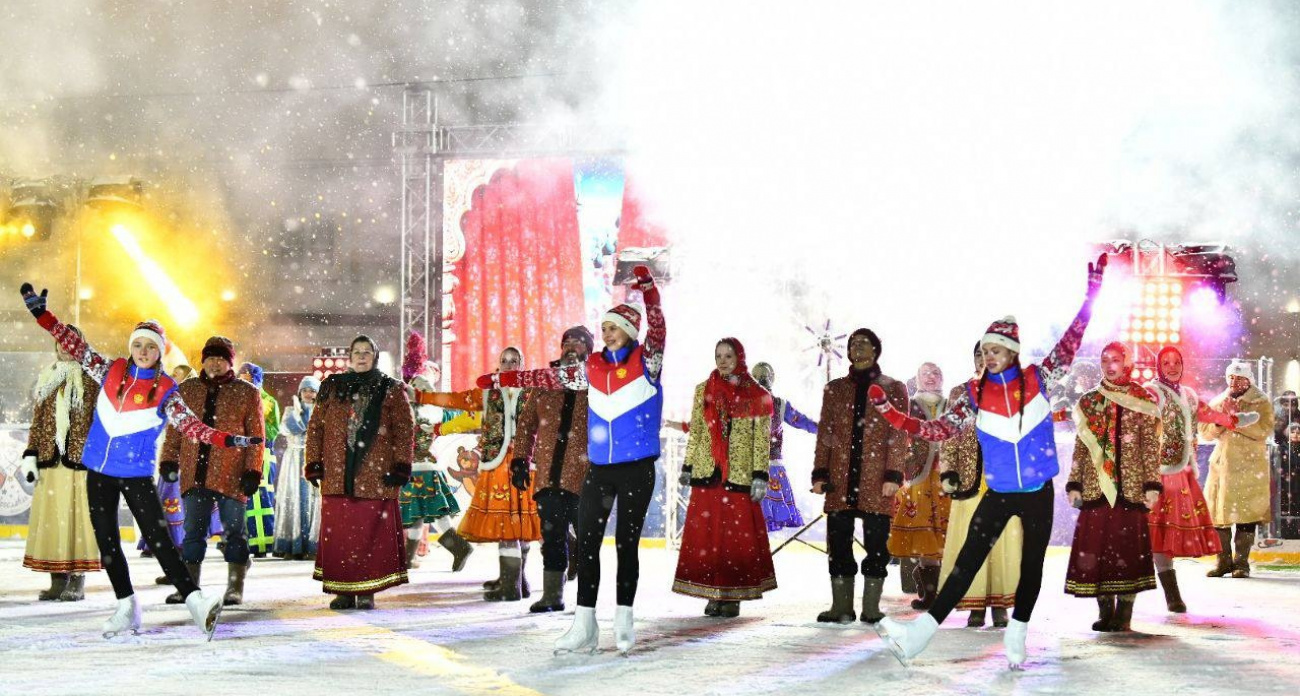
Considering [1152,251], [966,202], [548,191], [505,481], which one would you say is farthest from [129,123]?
[505,481]

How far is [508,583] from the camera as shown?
8.38 metres

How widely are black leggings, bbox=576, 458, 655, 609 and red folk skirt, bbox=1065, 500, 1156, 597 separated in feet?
7.93

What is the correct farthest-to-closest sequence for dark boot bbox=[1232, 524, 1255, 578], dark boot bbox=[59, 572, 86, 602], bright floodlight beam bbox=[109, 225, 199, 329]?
bright floodlight beam bbox=[109, 225, 199, 329] < dark boot bbox=[1232, 524, 1255, 578] < dark boot bbox=[59, 572, 86, 602]

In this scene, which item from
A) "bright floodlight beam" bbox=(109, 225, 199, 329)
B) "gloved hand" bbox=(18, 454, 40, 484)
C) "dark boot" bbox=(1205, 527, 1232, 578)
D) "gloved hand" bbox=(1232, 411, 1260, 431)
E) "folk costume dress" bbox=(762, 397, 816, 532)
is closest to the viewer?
"gloved hand" bbox=(18, 454, 40, 484)

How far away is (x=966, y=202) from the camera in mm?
17219

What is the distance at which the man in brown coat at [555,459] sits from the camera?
756 cm

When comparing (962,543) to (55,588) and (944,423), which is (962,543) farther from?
(55,588)

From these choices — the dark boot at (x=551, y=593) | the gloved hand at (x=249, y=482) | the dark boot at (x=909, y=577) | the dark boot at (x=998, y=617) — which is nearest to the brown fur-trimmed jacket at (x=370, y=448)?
the gloved hand at (x=249, y=482)

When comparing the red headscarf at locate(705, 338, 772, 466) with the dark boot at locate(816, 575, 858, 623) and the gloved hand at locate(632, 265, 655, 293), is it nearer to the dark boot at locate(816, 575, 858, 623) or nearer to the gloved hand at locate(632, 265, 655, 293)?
the dark boot at locate(816, 575, 858, 623)

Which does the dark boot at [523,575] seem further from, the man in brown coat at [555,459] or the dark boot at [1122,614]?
the dark boot at [1122,614]

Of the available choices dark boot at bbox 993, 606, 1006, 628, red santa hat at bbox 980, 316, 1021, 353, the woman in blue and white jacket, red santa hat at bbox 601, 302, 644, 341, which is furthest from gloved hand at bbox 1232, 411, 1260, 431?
the woman in blue and white jacket

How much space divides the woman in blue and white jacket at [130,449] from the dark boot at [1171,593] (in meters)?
5.14

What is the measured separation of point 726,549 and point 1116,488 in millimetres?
2011

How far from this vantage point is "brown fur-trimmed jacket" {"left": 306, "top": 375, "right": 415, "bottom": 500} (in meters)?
7.50
